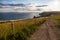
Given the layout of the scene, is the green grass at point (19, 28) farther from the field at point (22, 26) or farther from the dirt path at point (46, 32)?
the dirt path at point (46, 32)

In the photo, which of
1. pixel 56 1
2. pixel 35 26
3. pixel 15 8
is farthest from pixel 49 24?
pixel 15 8

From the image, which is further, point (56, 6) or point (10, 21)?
point (56, 6)

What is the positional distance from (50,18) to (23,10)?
0.74 meters

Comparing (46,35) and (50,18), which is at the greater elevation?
(50,18)

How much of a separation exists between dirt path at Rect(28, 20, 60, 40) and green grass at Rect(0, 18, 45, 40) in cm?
11

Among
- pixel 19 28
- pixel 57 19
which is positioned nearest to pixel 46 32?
pixel 57 19

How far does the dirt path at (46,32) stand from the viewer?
352 centimetres

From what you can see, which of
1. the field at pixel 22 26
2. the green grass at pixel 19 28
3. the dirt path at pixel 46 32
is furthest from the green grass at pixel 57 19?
the green grass at pixel 19 28

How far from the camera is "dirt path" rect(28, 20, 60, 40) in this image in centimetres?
352

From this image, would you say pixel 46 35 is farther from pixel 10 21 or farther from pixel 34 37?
pixel 10 21

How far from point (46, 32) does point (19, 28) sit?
2.17ft

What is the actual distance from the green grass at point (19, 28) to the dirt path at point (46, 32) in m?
0.11

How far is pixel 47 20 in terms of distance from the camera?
4.10 meters

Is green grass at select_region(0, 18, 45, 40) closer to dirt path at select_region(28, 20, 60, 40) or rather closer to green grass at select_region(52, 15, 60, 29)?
dirt path at select_region(28, 20, 60, 40)
